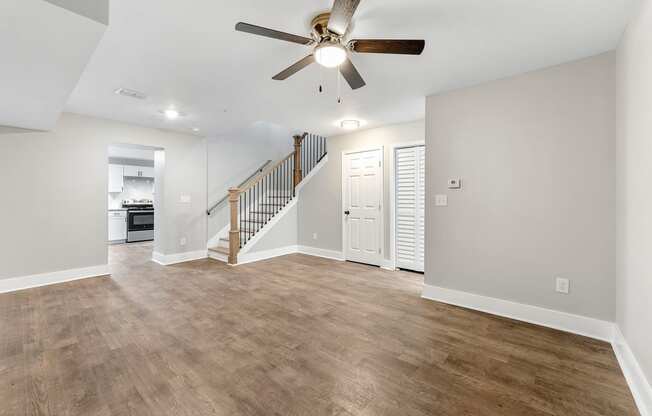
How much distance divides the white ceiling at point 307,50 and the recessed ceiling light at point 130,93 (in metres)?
0.07

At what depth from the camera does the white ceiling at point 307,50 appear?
1.84 m

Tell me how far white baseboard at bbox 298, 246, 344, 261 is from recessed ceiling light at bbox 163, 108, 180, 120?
3.46 meters

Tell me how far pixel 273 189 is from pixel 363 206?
106 inches

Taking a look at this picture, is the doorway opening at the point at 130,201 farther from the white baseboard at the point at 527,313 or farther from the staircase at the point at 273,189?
the white baseboard at the point at 527,313

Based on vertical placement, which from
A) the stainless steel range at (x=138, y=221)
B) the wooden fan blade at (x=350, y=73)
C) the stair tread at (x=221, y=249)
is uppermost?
the wooden fan blade at (x=350, y=73)

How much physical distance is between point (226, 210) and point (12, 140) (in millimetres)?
3227

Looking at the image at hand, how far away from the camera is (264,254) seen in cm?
552

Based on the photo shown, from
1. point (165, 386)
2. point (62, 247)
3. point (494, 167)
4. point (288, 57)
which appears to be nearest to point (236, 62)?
point (288, 57)

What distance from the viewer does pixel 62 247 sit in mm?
3969

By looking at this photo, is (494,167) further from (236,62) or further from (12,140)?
(12,140)

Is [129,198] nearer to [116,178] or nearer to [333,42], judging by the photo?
[116,178]

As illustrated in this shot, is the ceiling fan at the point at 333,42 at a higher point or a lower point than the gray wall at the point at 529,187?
higher

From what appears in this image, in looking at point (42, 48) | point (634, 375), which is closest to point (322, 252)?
point (634, 375)

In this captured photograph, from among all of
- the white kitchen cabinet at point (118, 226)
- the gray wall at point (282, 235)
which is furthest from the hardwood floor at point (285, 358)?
the white kitchen cabinet at point (118, 226)
